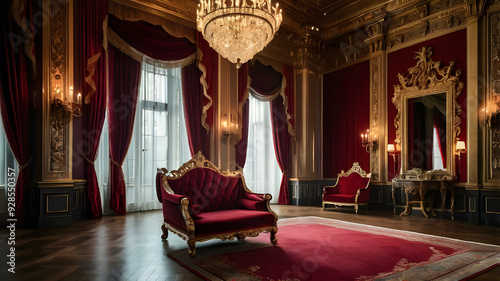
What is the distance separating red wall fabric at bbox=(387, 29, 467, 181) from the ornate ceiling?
0.68 ft

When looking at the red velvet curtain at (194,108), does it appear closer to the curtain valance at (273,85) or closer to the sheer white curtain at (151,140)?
the sheer white curtain at (151,140)

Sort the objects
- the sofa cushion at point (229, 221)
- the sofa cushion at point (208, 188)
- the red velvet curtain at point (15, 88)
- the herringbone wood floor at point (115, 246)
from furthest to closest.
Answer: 1. the red velvet curtain at point (15, 88)
2. the sofa cushion at point (208, 188)
3. the sofa cushion at point (229, 221)
4. the herringbone wood floor at point (115, 246)

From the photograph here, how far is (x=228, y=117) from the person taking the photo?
6.59 m

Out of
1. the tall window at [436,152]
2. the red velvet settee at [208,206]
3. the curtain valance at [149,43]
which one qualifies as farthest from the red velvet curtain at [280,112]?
the red velvet settee at [208,206]

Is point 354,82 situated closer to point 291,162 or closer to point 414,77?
point 414,77

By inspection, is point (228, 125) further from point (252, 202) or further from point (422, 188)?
point (422, 188)

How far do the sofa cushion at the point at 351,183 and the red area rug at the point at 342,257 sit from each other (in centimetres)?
256

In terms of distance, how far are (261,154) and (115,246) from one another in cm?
453

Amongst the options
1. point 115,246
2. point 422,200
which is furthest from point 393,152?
point 115,246

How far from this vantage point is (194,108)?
6.23 meters

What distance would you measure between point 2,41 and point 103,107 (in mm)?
1526

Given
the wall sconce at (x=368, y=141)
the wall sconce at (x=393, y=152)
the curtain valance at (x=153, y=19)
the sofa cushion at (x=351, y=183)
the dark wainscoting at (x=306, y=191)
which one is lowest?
the dark wainscoting at (x=306, y=191)

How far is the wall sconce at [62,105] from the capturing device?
4.67 m

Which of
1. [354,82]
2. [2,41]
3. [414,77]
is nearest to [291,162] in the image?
[354,82]
